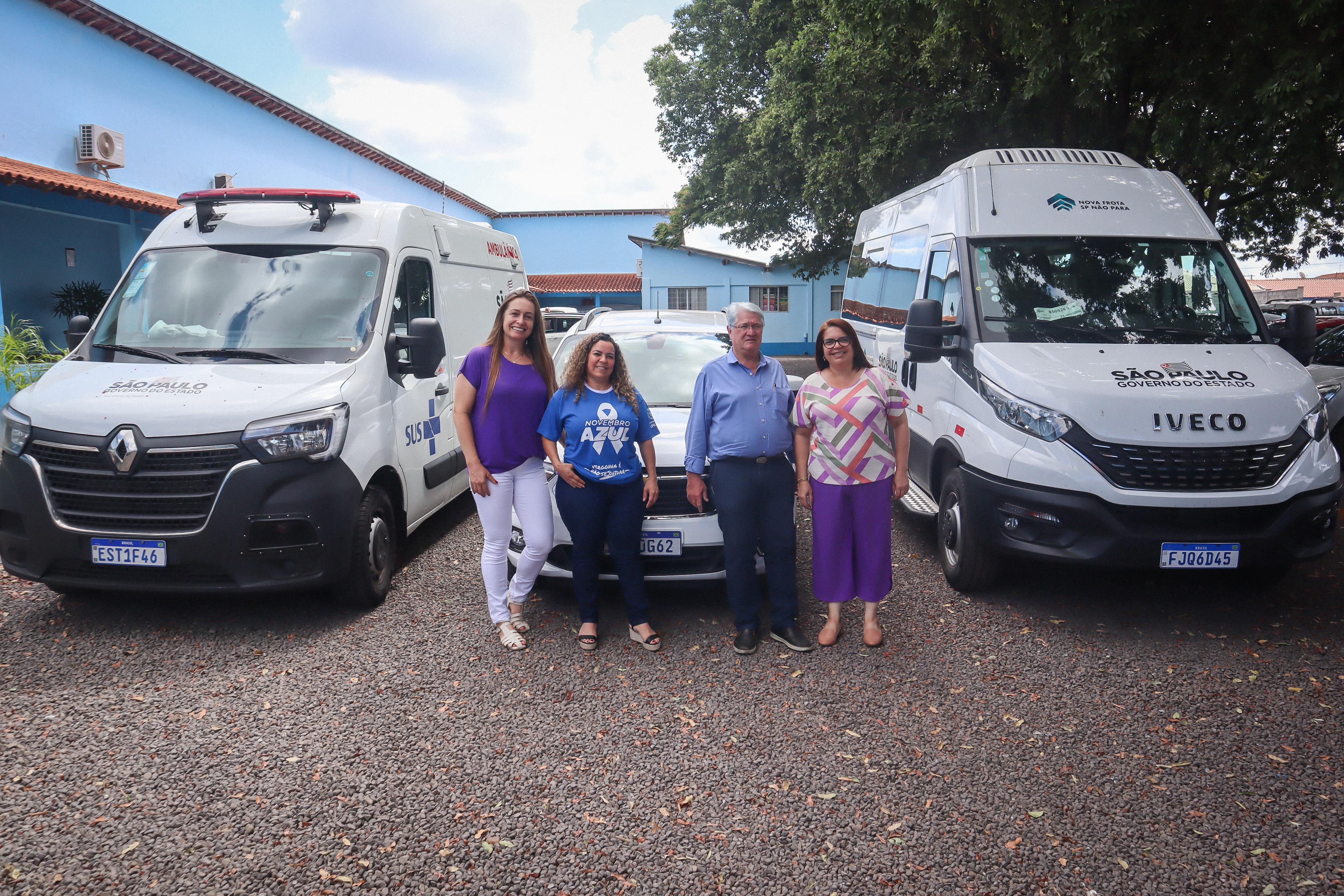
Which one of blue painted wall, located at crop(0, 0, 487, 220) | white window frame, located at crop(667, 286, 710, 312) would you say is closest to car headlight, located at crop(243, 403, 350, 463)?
blue painted wall, located at crop(0, 0, 487, 220)

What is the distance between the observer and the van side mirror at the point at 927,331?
5207 millimetres

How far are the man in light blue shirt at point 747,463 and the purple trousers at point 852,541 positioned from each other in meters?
0.15

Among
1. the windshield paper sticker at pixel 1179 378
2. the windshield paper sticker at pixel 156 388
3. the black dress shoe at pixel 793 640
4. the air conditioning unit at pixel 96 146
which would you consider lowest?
the black dress shoe at pixel 793 640

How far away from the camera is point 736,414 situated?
426cm

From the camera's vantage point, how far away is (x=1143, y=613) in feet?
16.4

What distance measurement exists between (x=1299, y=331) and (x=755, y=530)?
3.81 metres

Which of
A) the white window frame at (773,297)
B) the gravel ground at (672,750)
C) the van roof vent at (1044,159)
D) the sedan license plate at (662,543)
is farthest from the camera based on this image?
the white window frame at (773,297)

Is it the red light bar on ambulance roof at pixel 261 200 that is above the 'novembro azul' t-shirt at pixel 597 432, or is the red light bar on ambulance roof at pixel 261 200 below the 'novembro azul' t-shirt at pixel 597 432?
above

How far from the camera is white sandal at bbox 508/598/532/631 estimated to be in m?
4.66

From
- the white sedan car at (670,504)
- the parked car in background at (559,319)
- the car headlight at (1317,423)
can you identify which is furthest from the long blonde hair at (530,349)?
the parked car in background at (559,319)

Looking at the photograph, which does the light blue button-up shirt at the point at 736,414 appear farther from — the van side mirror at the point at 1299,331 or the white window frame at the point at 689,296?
the white window frame at the point at 689,296

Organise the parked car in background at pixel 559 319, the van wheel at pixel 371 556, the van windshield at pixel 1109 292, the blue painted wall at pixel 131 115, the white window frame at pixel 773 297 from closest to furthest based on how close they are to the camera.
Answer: the van wheel at pixel 371 556 → the van windshield at pixel 1109 292 → the blue painted wall at pixel 131 115 → the parked car in background at pixel 559 319 → the white window frame at pixel 773 297

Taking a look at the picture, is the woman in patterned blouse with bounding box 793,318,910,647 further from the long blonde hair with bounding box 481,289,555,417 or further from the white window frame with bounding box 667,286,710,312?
the white window frame with bounding box 667,286,710,312

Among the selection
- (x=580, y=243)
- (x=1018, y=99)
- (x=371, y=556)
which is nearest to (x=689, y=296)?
(x=580, y=243)
